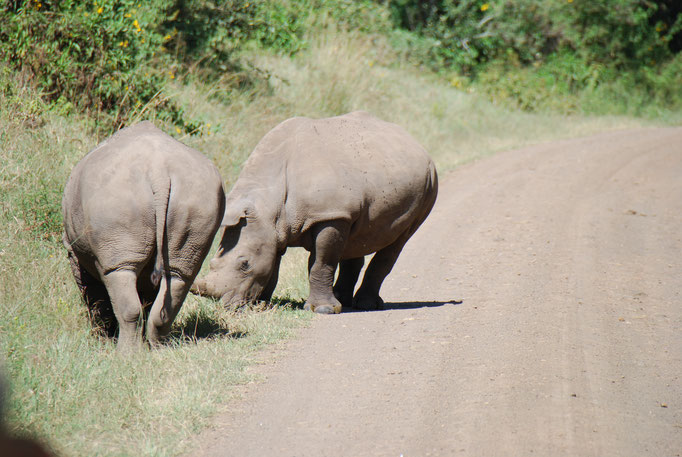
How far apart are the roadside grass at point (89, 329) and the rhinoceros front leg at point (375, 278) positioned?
57 cm

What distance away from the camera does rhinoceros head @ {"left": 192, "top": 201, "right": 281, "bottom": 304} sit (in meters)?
6.38

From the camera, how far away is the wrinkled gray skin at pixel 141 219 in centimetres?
462

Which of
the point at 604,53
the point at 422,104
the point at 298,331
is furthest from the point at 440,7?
the point at 298,331

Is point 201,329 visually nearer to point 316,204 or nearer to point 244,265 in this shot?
point 244,265

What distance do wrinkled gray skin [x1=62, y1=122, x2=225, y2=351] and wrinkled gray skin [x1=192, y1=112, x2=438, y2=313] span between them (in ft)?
4.44

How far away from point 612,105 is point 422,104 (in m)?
6.75

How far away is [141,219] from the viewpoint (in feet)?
15.2

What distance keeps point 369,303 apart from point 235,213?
4.99 feet

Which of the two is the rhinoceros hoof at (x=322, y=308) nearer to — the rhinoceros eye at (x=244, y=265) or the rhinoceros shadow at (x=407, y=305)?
the rhinoceros shadow at (x=407, y=305)

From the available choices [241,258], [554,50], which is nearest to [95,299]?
[241,258]

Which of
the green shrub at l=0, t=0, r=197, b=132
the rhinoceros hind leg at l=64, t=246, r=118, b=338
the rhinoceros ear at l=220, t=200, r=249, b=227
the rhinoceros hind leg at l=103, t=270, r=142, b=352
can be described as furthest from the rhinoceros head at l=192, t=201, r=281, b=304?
the green shrub at l=0, t=0, r=197, b=132

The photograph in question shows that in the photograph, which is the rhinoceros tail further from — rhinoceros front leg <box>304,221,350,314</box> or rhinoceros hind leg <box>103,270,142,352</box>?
rhinoceros front leg <box>304,221,350,314</box>

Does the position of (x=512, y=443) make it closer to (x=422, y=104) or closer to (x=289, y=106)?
(x=289, y=106)

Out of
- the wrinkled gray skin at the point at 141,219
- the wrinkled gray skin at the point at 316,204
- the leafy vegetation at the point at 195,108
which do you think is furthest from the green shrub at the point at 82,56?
the wrinkled gray skin at the point at 141,219
